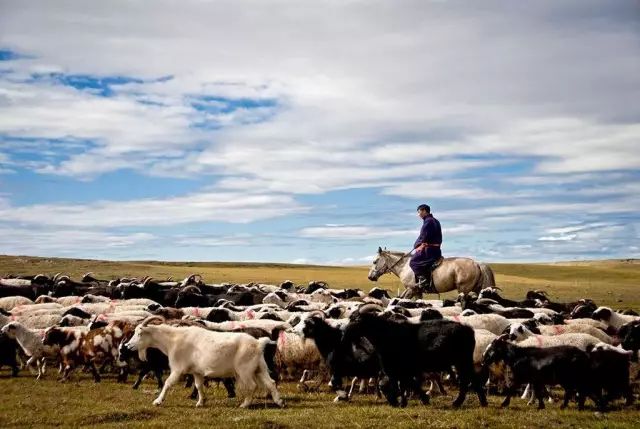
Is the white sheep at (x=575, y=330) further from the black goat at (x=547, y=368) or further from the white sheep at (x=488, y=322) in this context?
the black goat at (x=547, y=368)

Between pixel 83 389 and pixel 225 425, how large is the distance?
4869 mm

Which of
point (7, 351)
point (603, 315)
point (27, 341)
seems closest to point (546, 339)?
point (603, 315)

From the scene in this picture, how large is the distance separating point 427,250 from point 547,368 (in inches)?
487

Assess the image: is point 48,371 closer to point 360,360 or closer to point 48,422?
point 48,422

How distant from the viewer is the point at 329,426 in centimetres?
1040

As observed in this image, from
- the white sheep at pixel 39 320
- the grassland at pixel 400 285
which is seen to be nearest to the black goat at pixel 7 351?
the white sheep at pixel 39 320

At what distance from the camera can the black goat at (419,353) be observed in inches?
488

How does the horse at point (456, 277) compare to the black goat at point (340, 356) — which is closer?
the black goat at point (340, 356)

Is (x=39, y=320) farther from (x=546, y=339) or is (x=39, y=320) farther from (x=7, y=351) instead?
(x=546, y=339)

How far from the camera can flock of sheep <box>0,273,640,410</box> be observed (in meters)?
12.2

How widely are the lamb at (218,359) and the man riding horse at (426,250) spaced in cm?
1261

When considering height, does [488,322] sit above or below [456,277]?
below

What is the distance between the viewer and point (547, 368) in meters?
12.2

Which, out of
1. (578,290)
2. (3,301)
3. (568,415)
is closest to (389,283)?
(578,290)
